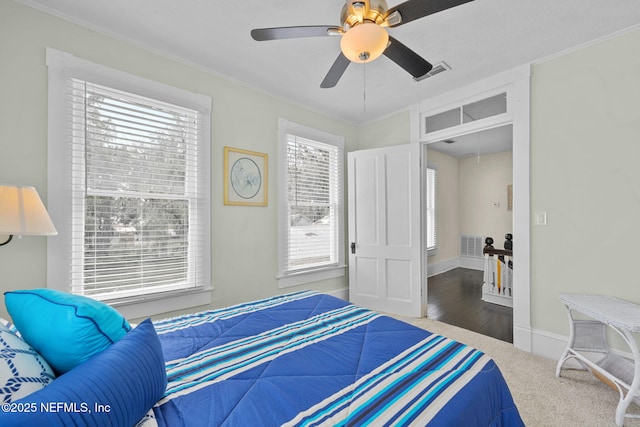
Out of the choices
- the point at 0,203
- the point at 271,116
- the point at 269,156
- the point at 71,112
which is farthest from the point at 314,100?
the point at 0,203

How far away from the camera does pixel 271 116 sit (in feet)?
10.7

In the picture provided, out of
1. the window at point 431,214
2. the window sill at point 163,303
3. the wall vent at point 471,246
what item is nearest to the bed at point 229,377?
the window sill at point 163,303

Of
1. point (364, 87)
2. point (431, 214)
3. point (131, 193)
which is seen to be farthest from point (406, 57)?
point (431, 214)

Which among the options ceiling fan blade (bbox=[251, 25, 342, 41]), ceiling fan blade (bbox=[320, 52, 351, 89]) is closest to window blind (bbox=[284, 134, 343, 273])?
ceiling fan blade (bbox=[320, 52, 351, 89])

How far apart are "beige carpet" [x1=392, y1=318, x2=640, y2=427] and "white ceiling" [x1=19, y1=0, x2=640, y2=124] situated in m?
2.73

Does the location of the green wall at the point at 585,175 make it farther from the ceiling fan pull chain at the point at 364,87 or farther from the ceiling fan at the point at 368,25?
the ceiling fan at the point at 368,25

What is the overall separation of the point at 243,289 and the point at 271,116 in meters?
2.02

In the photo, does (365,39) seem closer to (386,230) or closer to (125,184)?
(125,184)

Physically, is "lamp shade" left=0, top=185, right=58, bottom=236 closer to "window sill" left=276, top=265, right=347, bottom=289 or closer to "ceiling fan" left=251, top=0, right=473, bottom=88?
"ceiling fan" left=251, top=0, right=473, bottom=88

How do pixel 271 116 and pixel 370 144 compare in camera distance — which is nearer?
pixel 271 116

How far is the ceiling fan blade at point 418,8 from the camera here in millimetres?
1360

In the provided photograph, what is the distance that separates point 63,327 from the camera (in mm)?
826

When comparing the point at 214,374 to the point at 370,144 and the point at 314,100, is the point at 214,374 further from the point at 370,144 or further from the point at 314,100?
the point at 370,144

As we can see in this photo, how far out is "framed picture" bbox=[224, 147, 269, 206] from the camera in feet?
9.43
